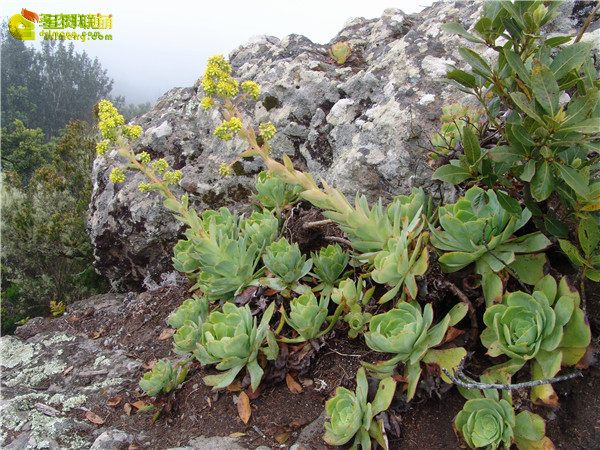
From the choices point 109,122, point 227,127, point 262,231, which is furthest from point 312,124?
point 109,122

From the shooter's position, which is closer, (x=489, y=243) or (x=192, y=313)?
(x=489, y=243)

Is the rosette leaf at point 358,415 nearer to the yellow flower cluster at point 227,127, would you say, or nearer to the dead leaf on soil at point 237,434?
the dead leaf on soil at point 237,434

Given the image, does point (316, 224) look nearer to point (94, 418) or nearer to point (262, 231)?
point (262, 231)

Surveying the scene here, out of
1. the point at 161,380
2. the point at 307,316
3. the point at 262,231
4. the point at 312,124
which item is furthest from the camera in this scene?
the point at 312,124

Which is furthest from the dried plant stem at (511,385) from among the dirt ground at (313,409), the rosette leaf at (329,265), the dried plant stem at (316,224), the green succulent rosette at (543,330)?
the dried plant stem at (316,224)

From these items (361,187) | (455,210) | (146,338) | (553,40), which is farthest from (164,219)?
(553,40)

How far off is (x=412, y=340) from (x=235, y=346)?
2.61ft

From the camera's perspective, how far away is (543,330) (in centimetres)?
148

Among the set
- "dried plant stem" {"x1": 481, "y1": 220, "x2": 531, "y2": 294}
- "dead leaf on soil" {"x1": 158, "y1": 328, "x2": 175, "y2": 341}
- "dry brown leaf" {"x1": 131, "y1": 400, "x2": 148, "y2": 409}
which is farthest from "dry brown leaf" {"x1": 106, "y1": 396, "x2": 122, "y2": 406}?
"dried plant stem" {"x1": 481, "y1": 220, "x2": 531, "y2": 294}

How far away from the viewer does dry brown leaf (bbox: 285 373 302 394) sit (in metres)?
1.97

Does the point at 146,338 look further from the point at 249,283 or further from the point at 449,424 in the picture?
the point at 449,424

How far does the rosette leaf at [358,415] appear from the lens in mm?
1558

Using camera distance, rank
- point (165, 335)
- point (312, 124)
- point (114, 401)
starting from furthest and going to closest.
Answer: point (312, 124)
point (165, 335)
point (114, 401)

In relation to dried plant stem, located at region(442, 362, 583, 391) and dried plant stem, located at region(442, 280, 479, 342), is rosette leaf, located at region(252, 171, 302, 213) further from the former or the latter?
dried plant stem, located at region(442, 362, 583, 391)
